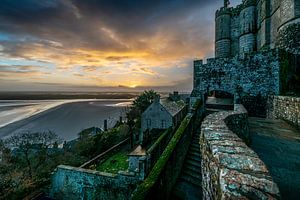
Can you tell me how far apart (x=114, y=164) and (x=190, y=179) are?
14500 millimetres

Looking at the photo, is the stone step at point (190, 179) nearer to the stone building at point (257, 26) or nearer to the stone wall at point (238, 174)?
the stone wall at point (238, 174)

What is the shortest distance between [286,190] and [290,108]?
6.00 m

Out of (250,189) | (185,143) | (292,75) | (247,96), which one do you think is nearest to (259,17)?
(292,75)

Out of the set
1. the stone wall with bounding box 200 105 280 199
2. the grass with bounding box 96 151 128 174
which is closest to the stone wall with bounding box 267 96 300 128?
the stone wall with bounding box 200 105 280 199

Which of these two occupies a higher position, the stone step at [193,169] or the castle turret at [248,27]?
the castle turret at [248,27]

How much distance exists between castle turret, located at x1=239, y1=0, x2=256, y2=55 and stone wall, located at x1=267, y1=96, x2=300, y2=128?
13449 millimetres

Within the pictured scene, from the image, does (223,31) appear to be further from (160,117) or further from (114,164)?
(114,164)

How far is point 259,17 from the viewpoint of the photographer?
20.6 m

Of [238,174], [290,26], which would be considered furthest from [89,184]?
[290,26]

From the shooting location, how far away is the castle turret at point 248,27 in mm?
21938

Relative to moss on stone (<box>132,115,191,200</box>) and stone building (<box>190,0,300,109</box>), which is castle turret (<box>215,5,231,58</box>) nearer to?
stone building (<box>190,0,300,109</box>)

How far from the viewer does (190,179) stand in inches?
317

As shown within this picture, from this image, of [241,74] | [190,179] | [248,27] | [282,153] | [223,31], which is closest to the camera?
[282,153]

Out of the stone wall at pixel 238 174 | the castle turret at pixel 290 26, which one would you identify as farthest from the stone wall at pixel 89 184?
the castle turret at pixel 290 26
